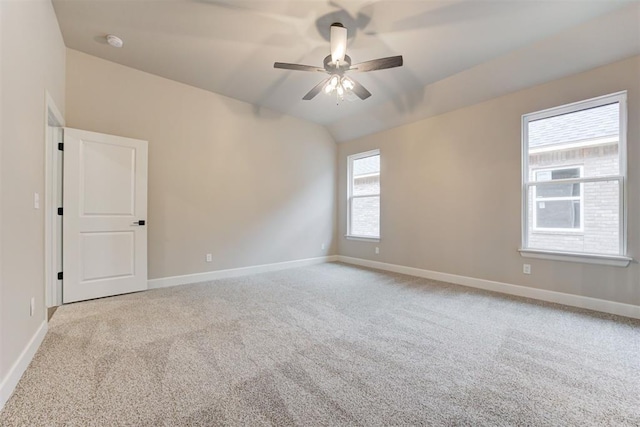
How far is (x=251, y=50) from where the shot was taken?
10.8ft

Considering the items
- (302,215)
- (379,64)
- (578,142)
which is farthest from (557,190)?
(302,215)

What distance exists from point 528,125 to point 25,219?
523 cm

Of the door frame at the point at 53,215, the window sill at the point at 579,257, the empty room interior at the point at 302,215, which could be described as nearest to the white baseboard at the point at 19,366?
the empty room interior at the point at 302,215

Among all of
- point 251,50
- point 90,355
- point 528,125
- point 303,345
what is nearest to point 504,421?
point 303,345

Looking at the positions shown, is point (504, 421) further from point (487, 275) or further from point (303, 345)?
point (487, 275)

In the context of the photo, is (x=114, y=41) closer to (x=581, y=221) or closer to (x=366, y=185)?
(x=366, y=185)

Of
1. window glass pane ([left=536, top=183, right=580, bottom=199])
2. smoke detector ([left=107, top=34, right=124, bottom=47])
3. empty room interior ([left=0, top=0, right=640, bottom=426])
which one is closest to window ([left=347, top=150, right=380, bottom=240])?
empty room interior ([left=0, top=0, right=640, bottom=426])

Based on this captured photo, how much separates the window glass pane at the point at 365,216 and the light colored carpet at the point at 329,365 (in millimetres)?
2394

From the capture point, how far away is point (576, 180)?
3.25 meters

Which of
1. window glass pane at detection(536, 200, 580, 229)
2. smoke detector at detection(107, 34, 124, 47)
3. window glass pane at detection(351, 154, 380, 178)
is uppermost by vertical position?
smoke detector at detection(107, 34, 124, 47)

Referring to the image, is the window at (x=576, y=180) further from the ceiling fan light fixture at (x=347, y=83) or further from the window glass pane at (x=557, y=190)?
the ceiling fan light fixture at (x=347, y=83)

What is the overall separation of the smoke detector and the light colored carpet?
296 centimetres

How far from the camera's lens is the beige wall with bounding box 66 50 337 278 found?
3.59 metres

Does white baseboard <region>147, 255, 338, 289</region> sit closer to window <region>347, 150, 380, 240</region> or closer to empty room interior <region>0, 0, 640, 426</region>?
empty room interior <region>0, 0, 640, 426</region>
